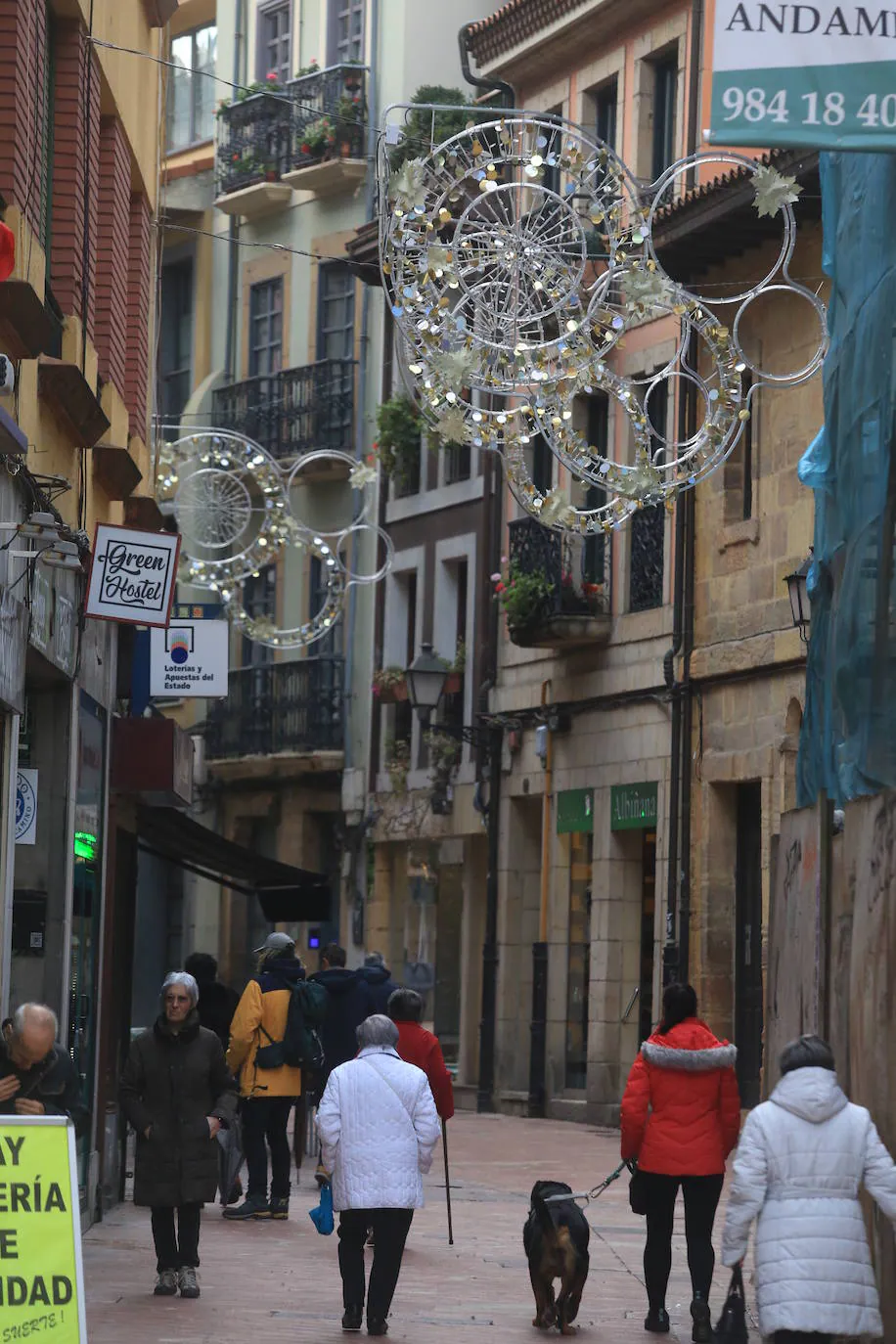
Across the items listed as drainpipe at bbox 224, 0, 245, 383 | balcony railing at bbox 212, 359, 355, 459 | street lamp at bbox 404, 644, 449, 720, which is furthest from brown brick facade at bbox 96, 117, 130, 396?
drainpipe at bbox 224, 0, 245, 383

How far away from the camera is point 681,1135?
12977mm

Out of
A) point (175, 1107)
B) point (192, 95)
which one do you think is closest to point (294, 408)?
point (192, 95)

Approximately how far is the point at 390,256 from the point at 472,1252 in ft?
19.6

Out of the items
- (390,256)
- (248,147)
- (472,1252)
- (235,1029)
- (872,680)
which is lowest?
(472,1252)

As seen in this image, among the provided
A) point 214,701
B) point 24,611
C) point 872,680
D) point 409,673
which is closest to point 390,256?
point 24,611

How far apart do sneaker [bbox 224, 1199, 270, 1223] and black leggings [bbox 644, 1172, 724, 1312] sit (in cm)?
541

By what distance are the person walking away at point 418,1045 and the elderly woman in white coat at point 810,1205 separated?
18.7 ft

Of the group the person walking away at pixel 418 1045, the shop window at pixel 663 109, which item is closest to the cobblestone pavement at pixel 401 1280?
the person walking away at pixel 418 1045

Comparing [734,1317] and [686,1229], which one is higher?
[686,1229]

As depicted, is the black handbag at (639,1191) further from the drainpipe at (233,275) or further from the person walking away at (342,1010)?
the drainpipe at (233,275)

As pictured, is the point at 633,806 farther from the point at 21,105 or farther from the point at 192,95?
the point at 192,95

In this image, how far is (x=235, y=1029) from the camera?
60.3ft

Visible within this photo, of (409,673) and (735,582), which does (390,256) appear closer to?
(735,582)

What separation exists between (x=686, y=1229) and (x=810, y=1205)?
339cm
